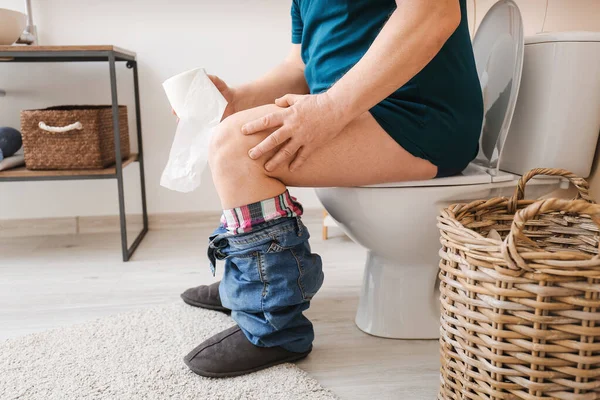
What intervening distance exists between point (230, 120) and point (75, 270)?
891 millimetres

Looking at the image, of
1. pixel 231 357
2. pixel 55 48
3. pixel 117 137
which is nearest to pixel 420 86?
pixel 231 357

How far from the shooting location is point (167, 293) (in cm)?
132

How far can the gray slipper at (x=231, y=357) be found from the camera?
92 centimetres

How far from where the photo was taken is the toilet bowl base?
3.47 feet

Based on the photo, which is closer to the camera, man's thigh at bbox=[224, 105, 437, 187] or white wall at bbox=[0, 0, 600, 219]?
man's thigh at bbox=[224, 105, 437, 187]

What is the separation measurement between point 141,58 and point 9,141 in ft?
1.62

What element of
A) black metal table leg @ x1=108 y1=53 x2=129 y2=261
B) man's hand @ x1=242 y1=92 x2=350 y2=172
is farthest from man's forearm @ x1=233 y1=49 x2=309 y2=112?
black metal table leg @ x1=108 y1=53 x2=129 y2=261

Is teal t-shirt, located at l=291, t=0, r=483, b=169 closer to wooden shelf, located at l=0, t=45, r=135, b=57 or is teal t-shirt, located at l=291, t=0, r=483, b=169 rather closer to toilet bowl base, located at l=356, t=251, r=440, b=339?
toilet bowl base, located at l=356, t=251, r=440, b=339

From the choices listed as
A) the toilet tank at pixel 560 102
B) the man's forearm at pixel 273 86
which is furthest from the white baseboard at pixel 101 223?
the toilet tank at pixel 560 102

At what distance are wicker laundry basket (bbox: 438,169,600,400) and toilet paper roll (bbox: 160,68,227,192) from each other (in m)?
0.45

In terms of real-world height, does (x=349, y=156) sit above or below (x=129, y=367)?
above

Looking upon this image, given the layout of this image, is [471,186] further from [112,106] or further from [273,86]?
[112,106]

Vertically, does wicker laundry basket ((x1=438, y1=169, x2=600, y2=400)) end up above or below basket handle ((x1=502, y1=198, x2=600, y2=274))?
below

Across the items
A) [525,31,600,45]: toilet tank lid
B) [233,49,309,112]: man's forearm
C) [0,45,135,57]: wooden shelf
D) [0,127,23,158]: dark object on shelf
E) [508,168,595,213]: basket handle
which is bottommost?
[0,127,23,158]: dark object on shelf
